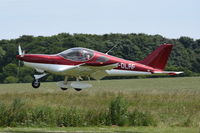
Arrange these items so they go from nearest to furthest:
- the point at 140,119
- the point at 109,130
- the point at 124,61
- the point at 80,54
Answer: the point at 109,130 < the point at 140,119 < the point at 80,54 < the point at 124,61

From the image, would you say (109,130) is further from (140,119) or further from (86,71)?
(86,71)

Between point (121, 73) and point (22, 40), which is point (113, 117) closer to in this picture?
point (121, 73)

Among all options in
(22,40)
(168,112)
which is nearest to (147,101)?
(168,112)

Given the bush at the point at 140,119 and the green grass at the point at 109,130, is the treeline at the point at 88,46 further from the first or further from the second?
the green grass at the point at 109,130

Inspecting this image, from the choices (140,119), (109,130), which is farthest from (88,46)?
(109,130)

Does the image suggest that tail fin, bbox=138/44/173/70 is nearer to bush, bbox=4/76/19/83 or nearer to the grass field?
the grass field

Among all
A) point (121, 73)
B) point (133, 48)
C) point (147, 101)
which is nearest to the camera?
point (147, 101)

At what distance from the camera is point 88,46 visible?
7012 centimetres

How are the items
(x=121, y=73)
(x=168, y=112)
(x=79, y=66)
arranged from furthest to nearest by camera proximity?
(x=121, y=73)
(x=79, y=66)
(x=168, y=112)

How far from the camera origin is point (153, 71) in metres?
27.6

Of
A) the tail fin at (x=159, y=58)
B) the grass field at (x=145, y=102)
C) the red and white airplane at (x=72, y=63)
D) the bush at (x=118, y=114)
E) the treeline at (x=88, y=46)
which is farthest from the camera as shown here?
the treeline at (x=88, y=46)

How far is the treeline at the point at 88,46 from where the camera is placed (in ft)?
191

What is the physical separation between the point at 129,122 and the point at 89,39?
2306 inches

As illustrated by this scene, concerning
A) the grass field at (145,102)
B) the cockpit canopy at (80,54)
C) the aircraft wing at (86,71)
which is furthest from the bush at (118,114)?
the cockpit canopy at (80,54)
